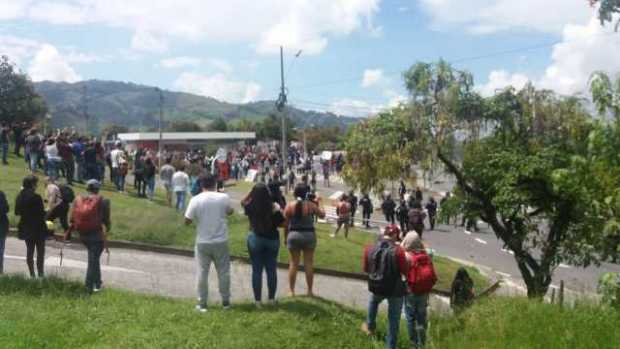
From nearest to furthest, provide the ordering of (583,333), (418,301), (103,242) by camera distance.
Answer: (583,333), (418,301), (103,242)

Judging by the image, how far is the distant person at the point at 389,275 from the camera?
799 centimetres

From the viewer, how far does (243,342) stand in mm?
7227

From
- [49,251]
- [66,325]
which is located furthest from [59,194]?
[66,325]

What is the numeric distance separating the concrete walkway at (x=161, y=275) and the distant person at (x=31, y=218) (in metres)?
0.95

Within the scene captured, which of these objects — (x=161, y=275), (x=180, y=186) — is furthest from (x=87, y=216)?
(x=180, y=186)

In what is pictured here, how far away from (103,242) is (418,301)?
4.19 meters

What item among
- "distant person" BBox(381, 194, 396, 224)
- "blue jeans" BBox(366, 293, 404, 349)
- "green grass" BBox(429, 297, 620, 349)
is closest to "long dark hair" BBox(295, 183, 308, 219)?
"blue jeans" BBox(366, 293, 404, 349)

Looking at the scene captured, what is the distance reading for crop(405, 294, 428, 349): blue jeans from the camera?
8.32m

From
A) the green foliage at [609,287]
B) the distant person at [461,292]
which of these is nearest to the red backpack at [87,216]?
the distant person at [461,292]

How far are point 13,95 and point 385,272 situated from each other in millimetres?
29950

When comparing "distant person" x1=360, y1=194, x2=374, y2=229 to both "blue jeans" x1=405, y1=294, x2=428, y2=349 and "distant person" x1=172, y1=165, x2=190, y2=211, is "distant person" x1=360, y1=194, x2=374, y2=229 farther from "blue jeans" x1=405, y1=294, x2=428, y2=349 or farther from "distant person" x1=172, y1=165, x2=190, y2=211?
"blue jeans" x1=405, y1=294, x2=428, y2=349

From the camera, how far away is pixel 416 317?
27.7 ft

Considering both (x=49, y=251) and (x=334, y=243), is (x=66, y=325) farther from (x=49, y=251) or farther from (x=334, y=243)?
(x=334, y=243)

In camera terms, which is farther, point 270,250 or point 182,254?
point 182,254
